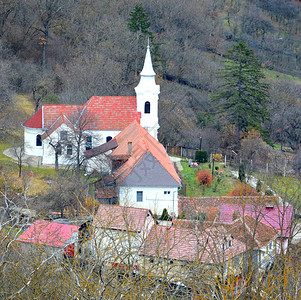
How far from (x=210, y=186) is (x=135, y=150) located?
518cm

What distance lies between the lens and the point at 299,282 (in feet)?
43.3

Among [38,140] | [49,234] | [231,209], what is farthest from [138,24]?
[49,234]

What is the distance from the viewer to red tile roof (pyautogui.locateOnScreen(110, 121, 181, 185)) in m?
32.9

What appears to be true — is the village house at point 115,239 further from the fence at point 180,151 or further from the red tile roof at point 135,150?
the fence at point 180,151

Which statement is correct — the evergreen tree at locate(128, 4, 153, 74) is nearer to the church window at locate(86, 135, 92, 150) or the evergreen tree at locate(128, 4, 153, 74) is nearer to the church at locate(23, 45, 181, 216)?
the church at locate(23, 45, 181, 216)

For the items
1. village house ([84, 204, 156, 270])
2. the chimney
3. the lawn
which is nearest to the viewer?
village house ([84, 204, 156, 270])

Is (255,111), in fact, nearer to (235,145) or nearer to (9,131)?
(235,145)

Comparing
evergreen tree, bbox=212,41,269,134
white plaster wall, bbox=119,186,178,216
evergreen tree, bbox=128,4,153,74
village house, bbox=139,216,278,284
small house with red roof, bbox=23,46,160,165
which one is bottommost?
village house, bbox=139,216,278,284

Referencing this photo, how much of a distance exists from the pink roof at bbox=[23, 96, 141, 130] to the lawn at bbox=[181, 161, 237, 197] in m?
4.72

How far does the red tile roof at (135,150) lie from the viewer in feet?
108

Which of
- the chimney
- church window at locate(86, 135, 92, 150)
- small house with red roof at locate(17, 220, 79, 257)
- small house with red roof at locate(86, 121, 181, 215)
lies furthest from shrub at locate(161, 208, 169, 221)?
church window at locate(86, 135, 92, 150)

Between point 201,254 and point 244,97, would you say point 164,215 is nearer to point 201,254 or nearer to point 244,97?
point 201,254

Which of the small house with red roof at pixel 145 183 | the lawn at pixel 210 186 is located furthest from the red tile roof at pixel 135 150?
the lawn at pixel 210 186

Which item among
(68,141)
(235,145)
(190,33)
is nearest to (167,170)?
(68,141)
